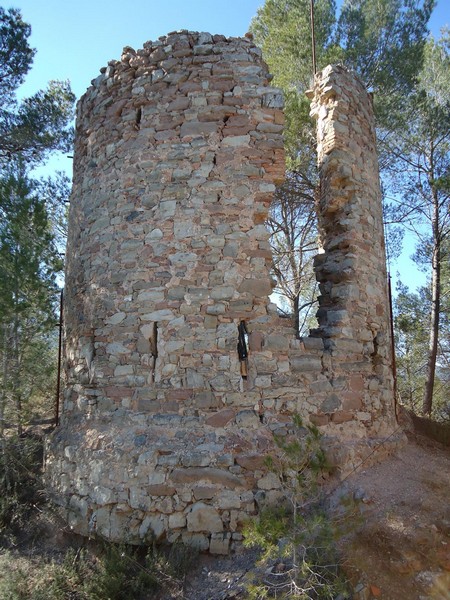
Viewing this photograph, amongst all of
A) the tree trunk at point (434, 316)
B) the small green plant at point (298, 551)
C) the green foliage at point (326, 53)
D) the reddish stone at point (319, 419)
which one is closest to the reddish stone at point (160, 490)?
the small green plant at point (298, 551)

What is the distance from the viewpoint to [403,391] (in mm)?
11539

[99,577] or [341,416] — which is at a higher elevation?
[341,416]

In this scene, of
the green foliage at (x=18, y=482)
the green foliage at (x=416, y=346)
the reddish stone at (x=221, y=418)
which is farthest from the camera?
the green foliage at (x=416, y=346)

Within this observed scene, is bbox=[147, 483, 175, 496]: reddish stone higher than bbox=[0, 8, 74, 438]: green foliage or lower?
lower

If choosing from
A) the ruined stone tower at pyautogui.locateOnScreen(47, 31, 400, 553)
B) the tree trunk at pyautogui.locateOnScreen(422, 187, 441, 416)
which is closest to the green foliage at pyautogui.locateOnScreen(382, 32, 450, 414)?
the tree trunk at pyautogui.locateOnScreen(422, 187, 441, 416)

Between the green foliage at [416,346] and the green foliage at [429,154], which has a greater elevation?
the green foliage at [429,154]

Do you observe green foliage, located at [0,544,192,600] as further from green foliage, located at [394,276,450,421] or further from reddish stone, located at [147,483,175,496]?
green foliage, located at [394,276,450,421]

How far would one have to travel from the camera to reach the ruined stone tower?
4.11 metres

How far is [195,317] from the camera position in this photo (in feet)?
14.5

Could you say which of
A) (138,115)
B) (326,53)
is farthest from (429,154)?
(138,115)

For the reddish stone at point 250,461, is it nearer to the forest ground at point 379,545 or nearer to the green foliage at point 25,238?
the forest ground at point 379,545

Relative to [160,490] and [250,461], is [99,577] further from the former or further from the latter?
Answer: [250,461]

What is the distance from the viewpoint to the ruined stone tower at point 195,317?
4113mm

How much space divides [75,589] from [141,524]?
2.24 feet
